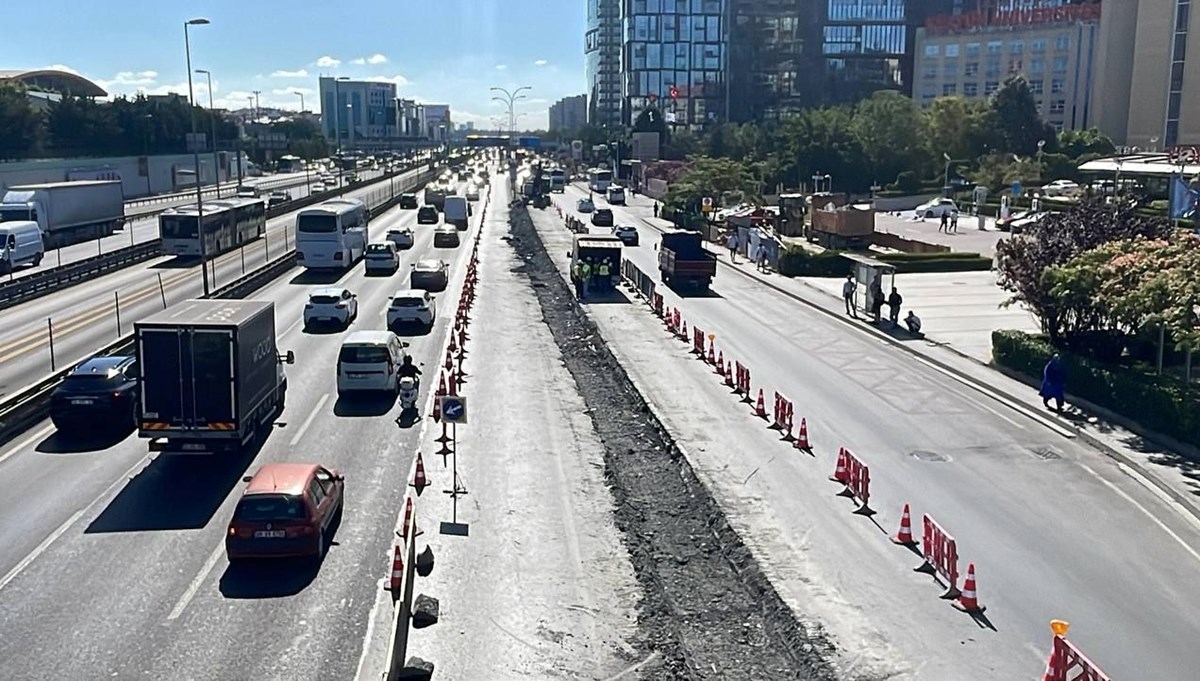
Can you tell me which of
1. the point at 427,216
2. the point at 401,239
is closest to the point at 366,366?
the point at 401,239

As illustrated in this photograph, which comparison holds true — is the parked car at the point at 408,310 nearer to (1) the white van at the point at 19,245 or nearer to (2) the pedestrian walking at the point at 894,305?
(2) the pedestrian walking at the point at 894,305

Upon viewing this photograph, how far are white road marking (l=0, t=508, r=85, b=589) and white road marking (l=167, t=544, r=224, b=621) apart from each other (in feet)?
8.63

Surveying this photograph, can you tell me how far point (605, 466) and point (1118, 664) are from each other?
35.3 feet

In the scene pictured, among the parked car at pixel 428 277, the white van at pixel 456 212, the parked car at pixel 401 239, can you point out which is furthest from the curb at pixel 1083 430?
the white van at pixel 456 212

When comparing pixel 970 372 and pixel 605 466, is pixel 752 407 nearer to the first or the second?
pixel 605 466

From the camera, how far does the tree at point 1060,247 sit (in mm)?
29703

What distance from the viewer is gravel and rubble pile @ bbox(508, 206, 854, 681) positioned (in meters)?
13.7

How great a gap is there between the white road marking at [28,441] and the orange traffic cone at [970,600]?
18.1m

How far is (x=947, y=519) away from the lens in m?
18.8

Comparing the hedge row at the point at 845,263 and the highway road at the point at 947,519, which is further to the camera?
the hedge row at the point at 845,263

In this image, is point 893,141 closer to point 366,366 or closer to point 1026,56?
point 1026,56

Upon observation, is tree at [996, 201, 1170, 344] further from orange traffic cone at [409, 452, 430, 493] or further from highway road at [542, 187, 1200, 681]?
orange traffic cone at [409, 452, 430, 493]

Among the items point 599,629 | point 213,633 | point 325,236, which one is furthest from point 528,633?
point 325,236

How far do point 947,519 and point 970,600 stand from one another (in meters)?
3.87
